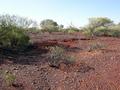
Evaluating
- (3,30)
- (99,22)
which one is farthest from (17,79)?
(99,22)

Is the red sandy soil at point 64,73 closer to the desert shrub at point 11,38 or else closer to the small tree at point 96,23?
the desert shrub at point 11,38

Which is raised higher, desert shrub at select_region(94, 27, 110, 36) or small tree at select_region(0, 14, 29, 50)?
small tree at select_region(0, 14, 29, 50)

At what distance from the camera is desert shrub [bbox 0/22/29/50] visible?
18156mm

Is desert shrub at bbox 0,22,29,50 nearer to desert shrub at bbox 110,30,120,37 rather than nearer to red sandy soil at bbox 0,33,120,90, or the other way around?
red sandy soil at bbox 0,33,120,90

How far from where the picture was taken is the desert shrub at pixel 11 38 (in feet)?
59.6

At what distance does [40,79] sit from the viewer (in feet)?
37.5

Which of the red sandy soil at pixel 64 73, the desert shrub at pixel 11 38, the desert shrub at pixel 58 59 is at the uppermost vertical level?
the desert shrub at pixel 11 38

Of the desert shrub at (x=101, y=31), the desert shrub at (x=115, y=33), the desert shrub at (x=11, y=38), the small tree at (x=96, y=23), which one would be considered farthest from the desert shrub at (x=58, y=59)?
the desert shrub at (x=115, y=33)

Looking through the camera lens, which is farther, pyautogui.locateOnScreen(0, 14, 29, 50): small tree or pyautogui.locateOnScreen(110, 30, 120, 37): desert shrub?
pyautogui.locateOnScreen(110, 30, 120, 37): desert shrub

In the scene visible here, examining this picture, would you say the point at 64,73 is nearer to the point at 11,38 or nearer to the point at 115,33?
the point at 11,38

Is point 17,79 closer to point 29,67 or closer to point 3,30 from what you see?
point 29,67

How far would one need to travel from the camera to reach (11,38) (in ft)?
61.2

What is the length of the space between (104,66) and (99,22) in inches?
Answer: 1092

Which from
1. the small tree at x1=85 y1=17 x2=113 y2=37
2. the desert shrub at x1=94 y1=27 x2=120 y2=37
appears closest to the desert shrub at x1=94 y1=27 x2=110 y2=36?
the desert shrub at x1=94 y1=27 x2=120 y2=37
